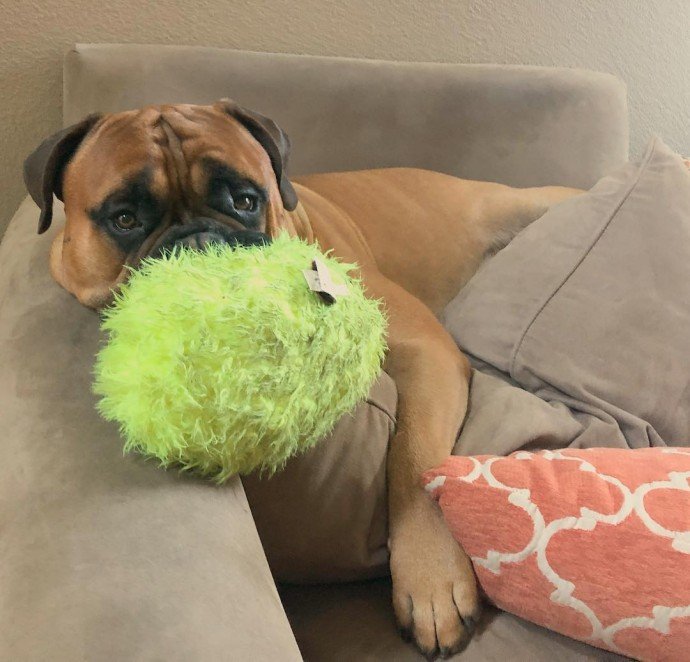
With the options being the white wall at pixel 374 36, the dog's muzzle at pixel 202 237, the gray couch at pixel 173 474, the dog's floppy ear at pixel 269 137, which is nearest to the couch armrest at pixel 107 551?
the gray couch at pixel 173 474

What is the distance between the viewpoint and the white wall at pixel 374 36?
58.0 inches

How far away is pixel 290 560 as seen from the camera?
890 millimetres

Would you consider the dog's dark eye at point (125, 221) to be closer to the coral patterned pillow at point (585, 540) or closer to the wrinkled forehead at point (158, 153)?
the wrinkled forehead at point (158, 153)

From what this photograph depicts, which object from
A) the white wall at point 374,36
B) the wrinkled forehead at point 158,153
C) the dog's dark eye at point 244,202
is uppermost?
the white wall at point 374,36

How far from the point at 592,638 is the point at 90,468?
0.58m

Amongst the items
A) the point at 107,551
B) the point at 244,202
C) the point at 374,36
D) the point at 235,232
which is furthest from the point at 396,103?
the point at 107,551

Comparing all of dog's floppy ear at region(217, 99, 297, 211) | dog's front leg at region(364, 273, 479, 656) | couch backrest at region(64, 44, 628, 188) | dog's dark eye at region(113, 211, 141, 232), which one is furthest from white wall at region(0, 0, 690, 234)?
dog's front leg at region(364, 273, 479, 656)

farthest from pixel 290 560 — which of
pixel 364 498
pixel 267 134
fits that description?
pixel 267 134

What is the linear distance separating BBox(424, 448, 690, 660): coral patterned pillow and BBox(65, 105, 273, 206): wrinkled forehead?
1.92 feet

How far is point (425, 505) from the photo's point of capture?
3.03 ft

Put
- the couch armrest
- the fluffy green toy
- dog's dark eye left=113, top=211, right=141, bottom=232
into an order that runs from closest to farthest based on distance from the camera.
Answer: the couch armrest, the fluffy green toy, dog's dark eye left=113, top=211, right=141, bottom=232

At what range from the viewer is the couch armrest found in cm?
54

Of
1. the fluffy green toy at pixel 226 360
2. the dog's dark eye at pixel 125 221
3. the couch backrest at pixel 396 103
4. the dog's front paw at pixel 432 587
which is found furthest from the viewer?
the couch backrest at pixel 396 103

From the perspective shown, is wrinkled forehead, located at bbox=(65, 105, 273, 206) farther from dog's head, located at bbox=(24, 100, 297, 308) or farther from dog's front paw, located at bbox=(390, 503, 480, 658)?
dog's front paw, located at bbox=(390, 503, 480, 658)
